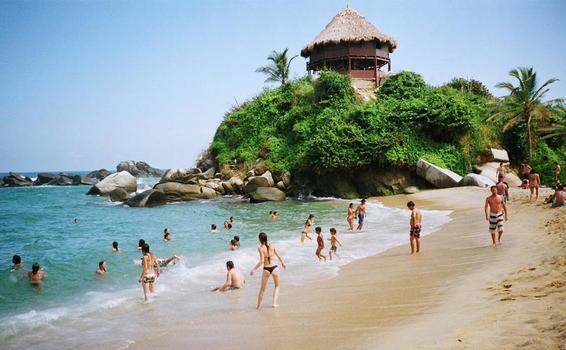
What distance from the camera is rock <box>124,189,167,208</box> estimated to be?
3030 cm

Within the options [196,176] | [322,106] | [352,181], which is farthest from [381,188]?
[196,176]

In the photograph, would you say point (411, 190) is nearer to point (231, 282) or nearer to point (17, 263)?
point (231, 282)

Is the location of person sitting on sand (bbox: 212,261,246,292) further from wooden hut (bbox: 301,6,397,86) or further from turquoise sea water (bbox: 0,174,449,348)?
wooden hut (bbox: 301,6,397,86)

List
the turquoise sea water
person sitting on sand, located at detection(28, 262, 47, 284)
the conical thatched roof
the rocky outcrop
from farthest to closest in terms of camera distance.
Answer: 1. the rocky outcrop
2. the conical thatched roof
3. person sitting on sand, located at detection(28, 262, 47, 284)
4. the turquoise sea water

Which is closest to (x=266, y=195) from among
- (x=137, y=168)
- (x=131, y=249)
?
(x=131, y=249)

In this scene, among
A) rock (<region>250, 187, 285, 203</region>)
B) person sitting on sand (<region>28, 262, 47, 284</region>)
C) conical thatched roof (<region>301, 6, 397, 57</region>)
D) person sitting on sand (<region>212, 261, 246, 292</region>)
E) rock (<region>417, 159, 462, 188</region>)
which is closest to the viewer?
person sitting on sand (<region>212, 261, 246, 292</region>)

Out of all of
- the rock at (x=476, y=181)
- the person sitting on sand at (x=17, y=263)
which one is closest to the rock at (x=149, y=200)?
the person sitting on sand at (x=17, y=263)

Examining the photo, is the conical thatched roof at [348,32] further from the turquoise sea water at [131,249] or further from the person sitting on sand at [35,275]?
the person sitting on sand at [35,275]

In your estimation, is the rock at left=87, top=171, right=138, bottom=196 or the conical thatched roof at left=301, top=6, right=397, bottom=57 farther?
the rock at left=87, top=171, right=138, bottom=196

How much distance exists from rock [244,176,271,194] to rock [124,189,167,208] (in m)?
6.42

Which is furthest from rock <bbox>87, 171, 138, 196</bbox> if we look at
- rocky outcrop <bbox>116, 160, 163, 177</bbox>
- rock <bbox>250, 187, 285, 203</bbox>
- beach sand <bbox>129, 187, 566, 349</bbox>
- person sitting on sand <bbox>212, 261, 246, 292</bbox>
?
rocky outcrop <bbox>116, 160, 163, 177</bbox>

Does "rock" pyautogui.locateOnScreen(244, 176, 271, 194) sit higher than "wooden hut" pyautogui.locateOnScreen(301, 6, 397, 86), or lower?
lower

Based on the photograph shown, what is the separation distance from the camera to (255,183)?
31.8 meters

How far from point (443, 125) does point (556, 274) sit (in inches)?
1002
